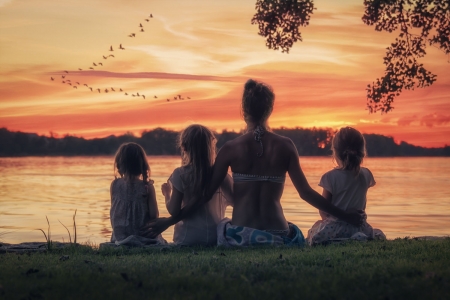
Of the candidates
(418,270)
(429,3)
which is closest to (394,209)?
(429,3)

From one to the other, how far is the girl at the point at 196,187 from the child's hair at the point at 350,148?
1.56 m

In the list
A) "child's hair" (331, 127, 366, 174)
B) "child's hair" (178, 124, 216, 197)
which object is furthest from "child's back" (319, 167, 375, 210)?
"child's hair" (178, 124, 216, 197)

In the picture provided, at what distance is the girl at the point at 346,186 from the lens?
865 cm

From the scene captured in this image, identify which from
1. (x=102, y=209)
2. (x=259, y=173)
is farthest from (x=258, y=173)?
(x=102, y=209)

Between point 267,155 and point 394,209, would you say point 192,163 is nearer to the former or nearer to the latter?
point 267,155

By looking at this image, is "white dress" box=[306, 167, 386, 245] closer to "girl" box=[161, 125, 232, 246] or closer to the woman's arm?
the woman's arm

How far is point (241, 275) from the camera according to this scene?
5590 mm

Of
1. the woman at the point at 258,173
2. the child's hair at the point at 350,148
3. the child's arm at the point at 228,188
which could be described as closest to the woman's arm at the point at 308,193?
the woman at the point at 258,173

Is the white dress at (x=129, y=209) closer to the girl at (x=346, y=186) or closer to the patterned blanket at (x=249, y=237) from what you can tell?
the patterned blanket at (x=249, y=237)

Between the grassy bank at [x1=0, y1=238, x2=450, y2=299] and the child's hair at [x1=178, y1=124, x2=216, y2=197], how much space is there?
4.13ft

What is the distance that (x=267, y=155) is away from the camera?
8.20 m

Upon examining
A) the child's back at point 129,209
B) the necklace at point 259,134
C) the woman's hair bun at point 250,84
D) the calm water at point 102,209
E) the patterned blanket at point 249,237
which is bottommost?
the calm water at point 102,209

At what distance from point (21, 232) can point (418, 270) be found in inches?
501

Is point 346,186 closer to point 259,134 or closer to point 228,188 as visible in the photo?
point 259,134
